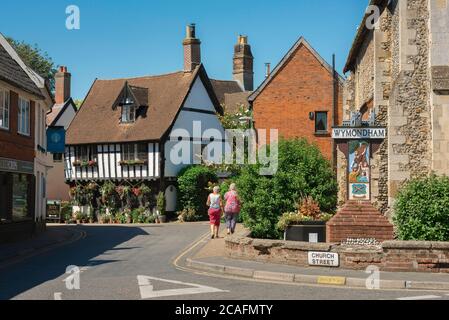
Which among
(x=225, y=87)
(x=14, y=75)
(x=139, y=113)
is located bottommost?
(x=14, y=75)

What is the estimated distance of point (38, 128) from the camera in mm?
26828

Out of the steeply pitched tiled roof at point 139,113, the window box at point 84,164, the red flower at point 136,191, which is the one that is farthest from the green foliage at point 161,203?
the window box at point 84,164

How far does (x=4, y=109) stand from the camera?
72.3ft

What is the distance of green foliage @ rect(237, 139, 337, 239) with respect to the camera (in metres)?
18.8

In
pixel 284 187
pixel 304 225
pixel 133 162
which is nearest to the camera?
pixel 304 225

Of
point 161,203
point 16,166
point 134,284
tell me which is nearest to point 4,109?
point 16,166

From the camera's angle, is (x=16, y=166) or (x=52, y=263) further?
(x=16, y=166)

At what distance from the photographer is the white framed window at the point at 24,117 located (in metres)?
23.8

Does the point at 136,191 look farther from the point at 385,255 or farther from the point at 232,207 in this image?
the point at 385,255

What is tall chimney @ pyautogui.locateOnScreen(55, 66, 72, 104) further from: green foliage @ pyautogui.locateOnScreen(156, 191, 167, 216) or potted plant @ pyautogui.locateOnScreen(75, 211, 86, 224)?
green foliage @ pyautogui.locateOnScreen(156, 191, 167, 216)

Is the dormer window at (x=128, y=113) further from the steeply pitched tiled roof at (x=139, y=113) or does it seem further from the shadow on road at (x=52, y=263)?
the shadow on road at (x=52, y=263)

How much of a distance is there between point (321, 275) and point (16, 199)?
13.9 metres

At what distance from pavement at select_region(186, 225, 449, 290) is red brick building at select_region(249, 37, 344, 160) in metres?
21.7
